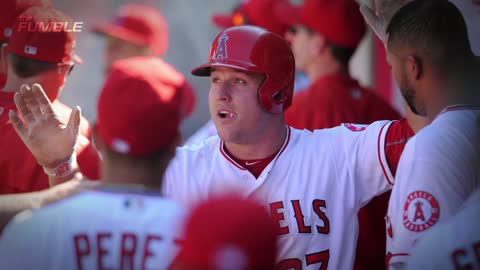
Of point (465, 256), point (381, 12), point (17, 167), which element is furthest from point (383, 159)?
point (17, 167)

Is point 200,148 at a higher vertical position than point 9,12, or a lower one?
lower

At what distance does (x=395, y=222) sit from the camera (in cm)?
245

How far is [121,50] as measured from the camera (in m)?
5.43

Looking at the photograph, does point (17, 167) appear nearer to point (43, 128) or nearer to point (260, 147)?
point (43, 128)

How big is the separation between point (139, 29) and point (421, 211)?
3.59 meters

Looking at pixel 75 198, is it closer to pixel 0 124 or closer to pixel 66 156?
pixel 66 156

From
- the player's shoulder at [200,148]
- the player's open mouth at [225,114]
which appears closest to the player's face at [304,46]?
the player's shoulder at [200,148]

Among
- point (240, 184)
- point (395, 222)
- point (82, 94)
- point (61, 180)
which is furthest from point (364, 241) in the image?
point (82, 94)

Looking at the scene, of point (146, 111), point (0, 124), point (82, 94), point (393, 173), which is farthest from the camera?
point (82, 94)

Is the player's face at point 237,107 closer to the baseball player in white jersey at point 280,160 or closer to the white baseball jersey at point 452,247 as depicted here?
the baseball player in white jersey at point 280,160

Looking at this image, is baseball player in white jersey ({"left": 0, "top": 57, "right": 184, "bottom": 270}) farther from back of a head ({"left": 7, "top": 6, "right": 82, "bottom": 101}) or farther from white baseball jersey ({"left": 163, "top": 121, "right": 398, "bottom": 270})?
back of a head ({"left": 7, "top": 6, "right": 82, "bottom": 101})

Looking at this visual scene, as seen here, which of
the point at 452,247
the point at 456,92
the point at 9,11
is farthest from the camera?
the point at 9,11

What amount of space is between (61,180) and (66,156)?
0.10 metres

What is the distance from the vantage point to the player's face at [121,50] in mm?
5387
